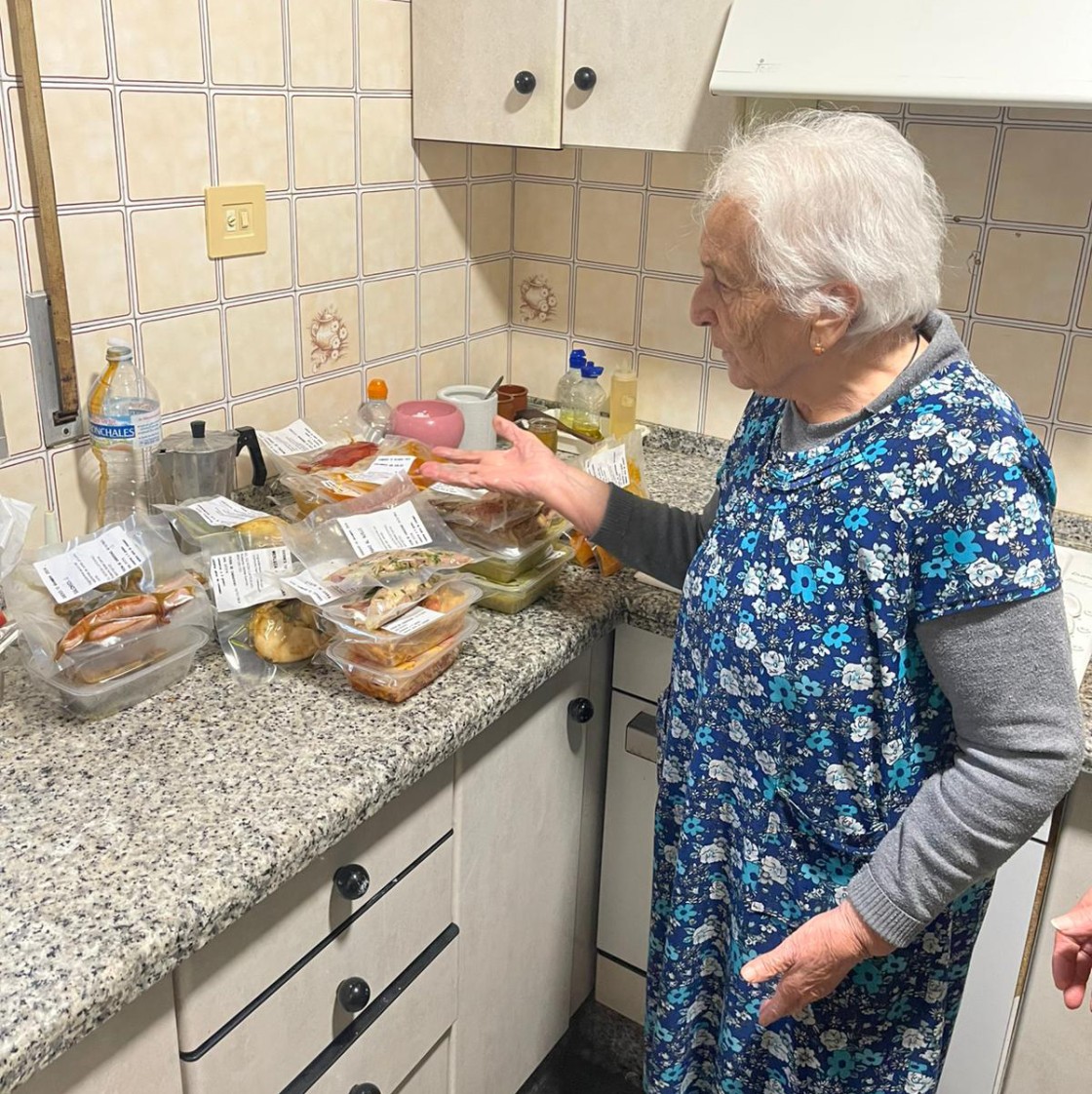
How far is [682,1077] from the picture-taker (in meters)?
1.38

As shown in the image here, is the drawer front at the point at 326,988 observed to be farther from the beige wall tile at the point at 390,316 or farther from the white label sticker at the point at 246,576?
the beige wall tile at the point at 390,316

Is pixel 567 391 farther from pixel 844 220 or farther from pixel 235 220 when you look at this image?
pixel 844 220

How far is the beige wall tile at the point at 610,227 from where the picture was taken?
192cm

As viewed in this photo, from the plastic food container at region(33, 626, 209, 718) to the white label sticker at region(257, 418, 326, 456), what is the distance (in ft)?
1.32

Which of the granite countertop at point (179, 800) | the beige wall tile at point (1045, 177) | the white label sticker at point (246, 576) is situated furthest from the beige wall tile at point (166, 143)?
the beige wall tile at point (1045, 177)

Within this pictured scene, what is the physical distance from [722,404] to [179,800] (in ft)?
4.06

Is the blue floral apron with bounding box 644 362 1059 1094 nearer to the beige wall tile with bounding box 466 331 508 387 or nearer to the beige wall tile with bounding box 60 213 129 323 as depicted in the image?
the beige wall tile with bounding box 60 213 129 323

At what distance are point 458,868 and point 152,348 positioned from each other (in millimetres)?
804

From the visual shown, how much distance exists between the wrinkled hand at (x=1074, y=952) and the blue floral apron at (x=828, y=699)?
11cm

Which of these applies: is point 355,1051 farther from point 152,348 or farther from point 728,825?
point 152,348

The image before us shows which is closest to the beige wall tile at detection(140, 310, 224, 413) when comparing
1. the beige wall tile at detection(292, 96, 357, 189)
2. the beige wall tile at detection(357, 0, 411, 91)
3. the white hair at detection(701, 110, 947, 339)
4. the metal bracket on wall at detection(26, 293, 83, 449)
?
the metal bracket on wall at detection(26, 293, 83, 449)

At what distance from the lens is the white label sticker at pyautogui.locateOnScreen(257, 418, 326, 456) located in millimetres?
1546

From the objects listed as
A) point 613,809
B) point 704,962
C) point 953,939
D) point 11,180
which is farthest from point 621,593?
point 11,180

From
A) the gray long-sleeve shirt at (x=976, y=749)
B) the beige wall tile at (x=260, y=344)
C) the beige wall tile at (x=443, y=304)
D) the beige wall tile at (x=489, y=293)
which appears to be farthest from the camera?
the beige wall tile at (x=489, y=293)
